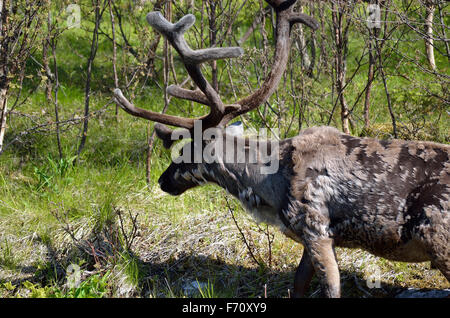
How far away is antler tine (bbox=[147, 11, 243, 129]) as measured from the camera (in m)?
4.00

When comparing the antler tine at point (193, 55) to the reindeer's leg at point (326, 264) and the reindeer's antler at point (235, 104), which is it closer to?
the reindeer's antler at point (235, 104)

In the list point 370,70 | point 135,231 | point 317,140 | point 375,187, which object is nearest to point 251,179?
point 317,140

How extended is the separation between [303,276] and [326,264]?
51 cm

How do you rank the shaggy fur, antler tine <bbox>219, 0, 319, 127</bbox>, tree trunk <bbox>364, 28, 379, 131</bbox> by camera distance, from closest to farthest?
the shaggy fur
antler tine <bbox>219, 0, 319, 127</bbox>
tree trunk <bbox>364, 28, 379, 131</bbox>

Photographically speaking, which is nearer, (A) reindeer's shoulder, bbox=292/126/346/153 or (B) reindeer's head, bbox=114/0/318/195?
(A) reindeer's shoulder, bbox=292/126/346/153

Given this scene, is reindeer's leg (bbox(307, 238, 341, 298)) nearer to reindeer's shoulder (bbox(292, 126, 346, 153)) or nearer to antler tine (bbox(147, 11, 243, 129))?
reindeer's shoulder (bbox(292, 126, 346, 153))

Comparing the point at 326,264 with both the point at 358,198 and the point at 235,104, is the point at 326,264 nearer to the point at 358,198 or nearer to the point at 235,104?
the point at 358,198

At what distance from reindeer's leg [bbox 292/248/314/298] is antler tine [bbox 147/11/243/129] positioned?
1.25m

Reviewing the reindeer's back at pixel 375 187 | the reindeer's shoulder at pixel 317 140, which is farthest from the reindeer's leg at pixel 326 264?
the reindeer's shoulder at pixel 317 140

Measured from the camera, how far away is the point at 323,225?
3955 millimetres

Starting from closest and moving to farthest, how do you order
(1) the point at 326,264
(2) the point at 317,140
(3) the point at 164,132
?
(1) the point at 326,264, (2) the point at 317,140, (3) the point at 164,132

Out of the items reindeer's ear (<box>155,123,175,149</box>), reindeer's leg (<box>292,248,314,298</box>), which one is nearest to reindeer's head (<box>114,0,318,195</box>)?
reindeer's ear (<box>155,123,175,149</box>)

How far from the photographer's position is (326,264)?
3.93m

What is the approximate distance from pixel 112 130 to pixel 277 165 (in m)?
3.92
